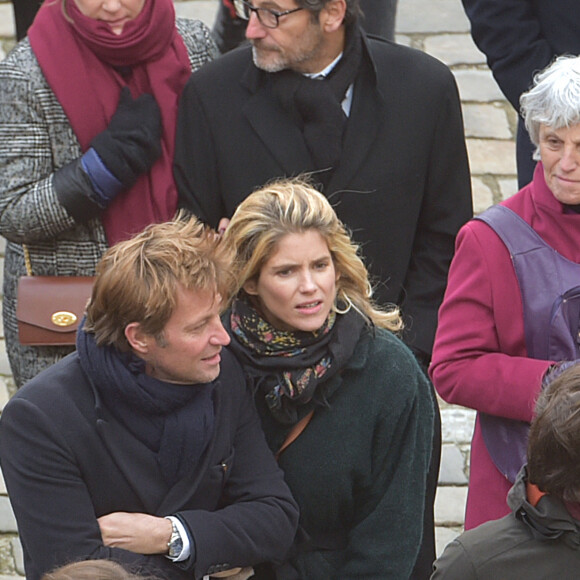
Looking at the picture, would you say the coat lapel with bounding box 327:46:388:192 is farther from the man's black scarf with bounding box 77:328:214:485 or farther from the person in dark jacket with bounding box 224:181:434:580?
the man's black scarf with bounding box 77:328:214:485

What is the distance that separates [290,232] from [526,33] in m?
1.58

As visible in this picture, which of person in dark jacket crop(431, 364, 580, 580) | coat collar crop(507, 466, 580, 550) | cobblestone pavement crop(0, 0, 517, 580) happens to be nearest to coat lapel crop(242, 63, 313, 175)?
person in dark jacket crop(431, 364, 580, 580)

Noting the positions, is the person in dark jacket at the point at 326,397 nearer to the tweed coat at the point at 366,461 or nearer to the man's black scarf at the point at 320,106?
the tweed coat at the point at 366,461

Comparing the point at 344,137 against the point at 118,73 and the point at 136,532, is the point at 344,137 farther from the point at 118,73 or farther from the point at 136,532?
the point at 136,532

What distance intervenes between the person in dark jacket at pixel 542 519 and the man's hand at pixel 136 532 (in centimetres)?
61

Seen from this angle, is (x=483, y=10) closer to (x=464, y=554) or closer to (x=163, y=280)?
(x=163, y=280)

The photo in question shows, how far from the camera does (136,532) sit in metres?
2.76

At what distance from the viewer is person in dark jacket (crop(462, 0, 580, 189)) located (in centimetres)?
427

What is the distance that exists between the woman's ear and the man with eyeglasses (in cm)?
97

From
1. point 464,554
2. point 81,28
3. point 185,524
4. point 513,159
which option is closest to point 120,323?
point 185,524

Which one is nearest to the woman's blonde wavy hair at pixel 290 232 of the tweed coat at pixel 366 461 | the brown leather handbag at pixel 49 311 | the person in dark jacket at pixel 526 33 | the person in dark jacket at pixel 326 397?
the person in dark jacket at pixel 326 397

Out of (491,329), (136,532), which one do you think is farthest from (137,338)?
(491,329)

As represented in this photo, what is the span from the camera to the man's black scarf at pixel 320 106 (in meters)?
3.63

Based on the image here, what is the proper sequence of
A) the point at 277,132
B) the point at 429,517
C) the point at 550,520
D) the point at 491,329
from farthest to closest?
the point at 277,132, the point at 429,517, the point at 491,329, the point at 550,520
